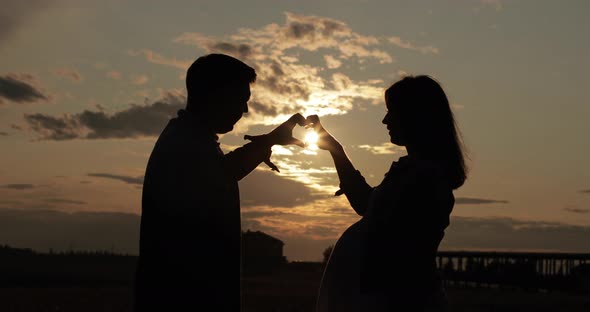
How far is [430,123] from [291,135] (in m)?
1.09


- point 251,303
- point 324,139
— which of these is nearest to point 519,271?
point 251,303

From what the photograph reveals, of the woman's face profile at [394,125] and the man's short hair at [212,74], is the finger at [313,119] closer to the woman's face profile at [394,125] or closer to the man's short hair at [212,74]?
the woman's face profile at [394,125]

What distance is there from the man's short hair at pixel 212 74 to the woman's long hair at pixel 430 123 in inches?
43.3

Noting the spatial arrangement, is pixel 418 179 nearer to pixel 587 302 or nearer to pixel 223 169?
pixel 223 169

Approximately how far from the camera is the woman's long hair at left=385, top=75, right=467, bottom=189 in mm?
4695

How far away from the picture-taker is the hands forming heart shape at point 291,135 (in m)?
5.13

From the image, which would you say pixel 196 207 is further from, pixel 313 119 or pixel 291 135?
pixel 313 119

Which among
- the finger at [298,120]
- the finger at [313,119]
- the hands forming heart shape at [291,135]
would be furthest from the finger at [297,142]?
the finger at [313,119]

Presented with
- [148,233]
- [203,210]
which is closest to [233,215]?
[203,210]

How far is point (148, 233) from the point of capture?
4.42 m

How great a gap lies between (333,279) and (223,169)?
101 cm

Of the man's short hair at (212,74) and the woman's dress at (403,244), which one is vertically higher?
the man's short hair at (212,74)

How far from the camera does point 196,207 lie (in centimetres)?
438

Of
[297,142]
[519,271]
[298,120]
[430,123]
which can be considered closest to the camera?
[430,123]
